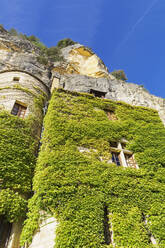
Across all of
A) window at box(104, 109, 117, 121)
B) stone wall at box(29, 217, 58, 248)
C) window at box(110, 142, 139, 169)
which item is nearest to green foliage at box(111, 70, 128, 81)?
window at box(104, 109, 117, 121)

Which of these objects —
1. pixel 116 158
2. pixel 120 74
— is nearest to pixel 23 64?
pixel 116 158

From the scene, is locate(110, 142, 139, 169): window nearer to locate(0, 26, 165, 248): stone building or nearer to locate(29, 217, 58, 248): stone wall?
locate(0, 26, 165, 248): stone building

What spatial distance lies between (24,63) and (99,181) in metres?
14.0

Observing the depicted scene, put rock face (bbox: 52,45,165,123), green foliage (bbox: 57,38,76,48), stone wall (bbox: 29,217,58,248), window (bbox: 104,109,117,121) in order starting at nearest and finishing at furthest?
stone wall (bbox: 29,217,58,248)
window (bbox: 104,109,117,121)
rock face (bbox: 52,45,165,123)
green foliage (bbox: 57,38,76,48)

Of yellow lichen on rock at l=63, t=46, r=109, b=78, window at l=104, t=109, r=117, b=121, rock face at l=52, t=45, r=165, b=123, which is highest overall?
yellow lichen on rock at l=63, t=46, r=109, b=78

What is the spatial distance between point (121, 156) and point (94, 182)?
9.33 ft

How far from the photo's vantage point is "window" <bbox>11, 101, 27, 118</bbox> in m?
10.3

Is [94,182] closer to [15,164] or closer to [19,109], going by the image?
[15,164]

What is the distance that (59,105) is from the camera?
1112cm

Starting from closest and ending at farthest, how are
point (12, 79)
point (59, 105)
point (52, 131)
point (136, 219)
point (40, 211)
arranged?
point (40, 211), point (136, 219), point (52, 131), point (59, 105), point (12, 79)

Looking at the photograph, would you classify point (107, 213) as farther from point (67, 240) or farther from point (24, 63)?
point (24, 63)

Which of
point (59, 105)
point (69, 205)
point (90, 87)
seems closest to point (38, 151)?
point (59, 105)

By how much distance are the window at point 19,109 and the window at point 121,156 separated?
18.2 ft

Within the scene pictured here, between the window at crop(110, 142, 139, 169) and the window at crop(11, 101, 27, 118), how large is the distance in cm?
555
